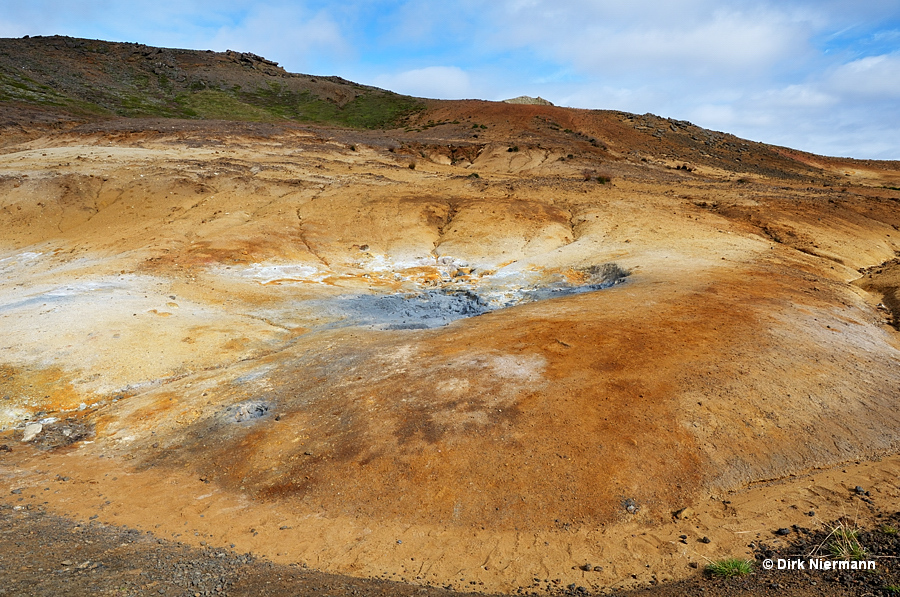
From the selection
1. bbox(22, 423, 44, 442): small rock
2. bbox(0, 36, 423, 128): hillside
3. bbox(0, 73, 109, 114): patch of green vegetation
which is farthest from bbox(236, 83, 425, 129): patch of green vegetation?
bbox(22, 423, 44, 442): small rock

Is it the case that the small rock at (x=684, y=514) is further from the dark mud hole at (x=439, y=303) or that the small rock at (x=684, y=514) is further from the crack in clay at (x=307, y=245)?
the crack in clay at (x=307, y=245)

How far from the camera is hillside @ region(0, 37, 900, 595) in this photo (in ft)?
18.8

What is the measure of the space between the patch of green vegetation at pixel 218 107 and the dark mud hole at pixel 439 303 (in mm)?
42962

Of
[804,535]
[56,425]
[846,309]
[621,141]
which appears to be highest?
[621,141]

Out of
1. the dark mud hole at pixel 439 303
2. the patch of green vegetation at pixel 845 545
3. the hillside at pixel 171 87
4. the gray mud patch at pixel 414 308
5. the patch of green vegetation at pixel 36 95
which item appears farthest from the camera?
the hillside at pixel 171 87

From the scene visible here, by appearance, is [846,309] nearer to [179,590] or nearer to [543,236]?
[543,236]

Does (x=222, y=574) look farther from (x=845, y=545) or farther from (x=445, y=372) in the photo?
(x=845, y=545)

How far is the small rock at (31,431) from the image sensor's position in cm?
794

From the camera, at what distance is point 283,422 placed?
7.72 m

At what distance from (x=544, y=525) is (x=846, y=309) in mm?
9629

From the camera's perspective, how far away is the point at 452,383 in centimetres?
793

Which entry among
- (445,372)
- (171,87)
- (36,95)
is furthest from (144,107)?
(445,372)

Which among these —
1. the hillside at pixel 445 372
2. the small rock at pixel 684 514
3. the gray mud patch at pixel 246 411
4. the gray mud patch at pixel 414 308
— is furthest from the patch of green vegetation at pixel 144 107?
the small rock at pixel 684 514

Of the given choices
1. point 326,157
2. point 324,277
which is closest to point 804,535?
point 324,277
